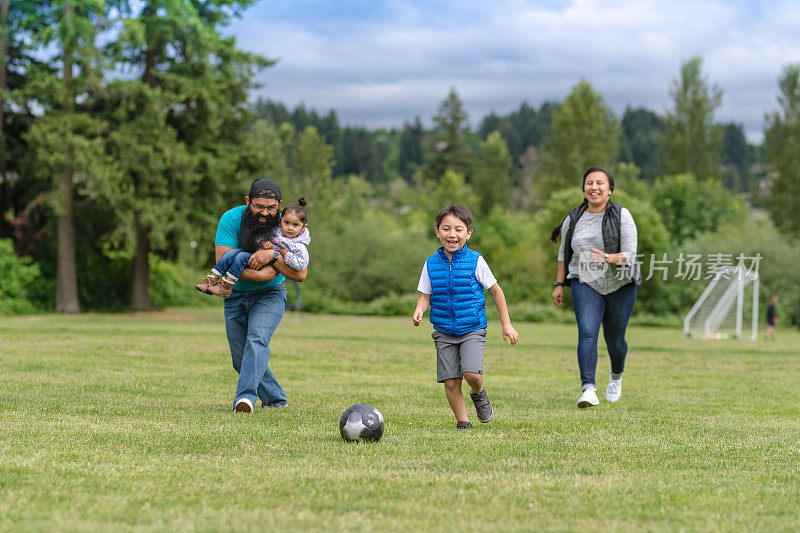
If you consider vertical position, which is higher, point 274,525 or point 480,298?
point 480,298

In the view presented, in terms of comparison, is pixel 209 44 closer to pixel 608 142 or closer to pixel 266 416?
pixel 266 416

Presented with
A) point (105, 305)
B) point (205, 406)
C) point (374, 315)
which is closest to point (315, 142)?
point (374, 315)

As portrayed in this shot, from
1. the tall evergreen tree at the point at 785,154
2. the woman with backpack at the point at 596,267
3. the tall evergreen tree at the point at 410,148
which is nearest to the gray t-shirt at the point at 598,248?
the woman with backpack at the point at 596,267

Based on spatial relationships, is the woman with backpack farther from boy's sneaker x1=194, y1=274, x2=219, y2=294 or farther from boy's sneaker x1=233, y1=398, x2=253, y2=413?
boy's sneaker x1=194, y1=274, x2=219, y2=294

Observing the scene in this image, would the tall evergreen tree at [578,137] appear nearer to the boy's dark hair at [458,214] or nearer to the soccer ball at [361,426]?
the boy's dark hair at [458,214]

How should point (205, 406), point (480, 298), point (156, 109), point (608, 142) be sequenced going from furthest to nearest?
point (608, 142) < point (156, 109) < point (205, 406) < point (480, 298)

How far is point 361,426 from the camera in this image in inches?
250

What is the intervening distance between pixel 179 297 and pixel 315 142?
37.7 m

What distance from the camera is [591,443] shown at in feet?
21.3

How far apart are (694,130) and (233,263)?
77.0 metres

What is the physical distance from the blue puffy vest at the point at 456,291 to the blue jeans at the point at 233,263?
1.65 metres

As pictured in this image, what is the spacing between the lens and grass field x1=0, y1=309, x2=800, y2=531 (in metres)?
4.21

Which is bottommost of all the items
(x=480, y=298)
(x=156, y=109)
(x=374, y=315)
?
(x=374, y=315)

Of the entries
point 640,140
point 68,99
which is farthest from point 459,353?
point 640,140
